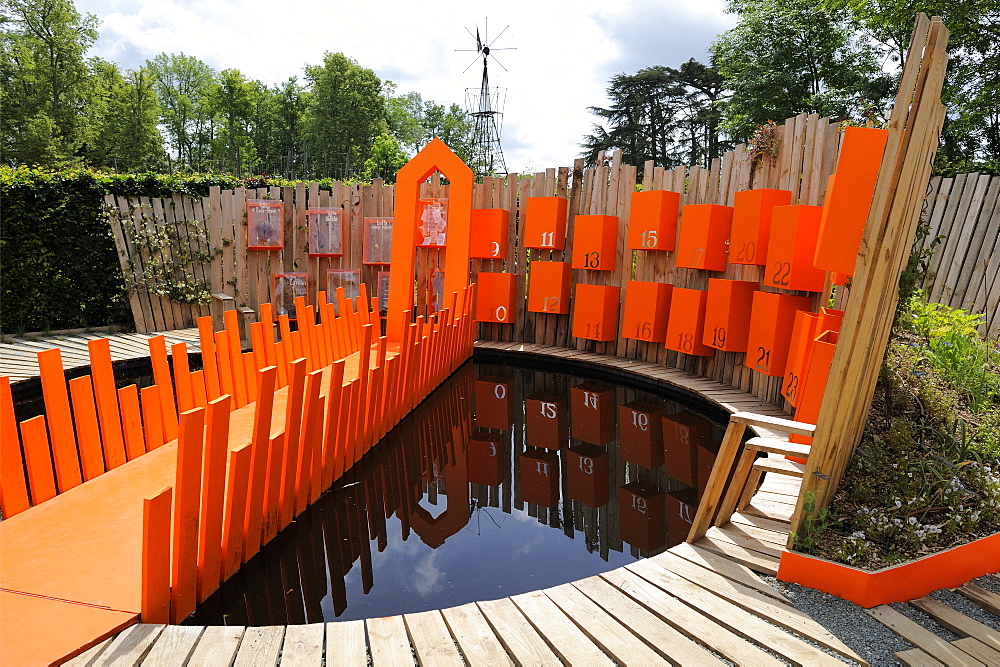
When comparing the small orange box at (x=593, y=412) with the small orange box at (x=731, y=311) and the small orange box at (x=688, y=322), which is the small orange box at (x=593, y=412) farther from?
the small orange box at (x=731, y=311)

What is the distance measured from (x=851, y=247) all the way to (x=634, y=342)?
3.69 m

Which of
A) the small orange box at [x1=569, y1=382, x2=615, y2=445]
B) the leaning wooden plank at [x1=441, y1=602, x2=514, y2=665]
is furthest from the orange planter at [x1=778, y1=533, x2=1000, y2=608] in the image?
the small orange box at [x1=569, y1=382, x2=615, y2=445]

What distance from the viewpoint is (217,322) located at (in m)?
8.45

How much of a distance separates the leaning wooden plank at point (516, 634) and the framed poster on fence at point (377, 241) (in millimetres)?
6839

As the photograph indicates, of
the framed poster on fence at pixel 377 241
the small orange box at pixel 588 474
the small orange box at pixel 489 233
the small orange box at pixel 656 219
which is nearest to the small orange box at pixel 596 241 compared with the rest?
the small orange box at pixel 656 219

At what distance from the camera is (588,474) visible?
13.6ft

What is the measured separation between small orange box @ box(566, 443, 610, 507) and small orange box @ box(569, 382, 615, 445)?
0.23 metres

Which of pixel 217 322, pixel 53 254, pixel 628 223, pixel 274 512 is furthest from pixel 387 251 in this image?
pixel 274 512

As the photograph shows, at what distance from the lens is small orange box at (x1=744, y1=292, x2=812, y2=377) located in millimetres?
5207

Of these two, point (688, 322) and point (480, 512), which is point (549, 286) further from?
point (480, 512)

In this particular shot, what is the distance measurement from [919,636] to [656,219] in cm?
508

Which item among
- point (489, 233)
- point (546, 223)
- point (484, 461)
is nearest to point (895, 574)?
point (484, 461)

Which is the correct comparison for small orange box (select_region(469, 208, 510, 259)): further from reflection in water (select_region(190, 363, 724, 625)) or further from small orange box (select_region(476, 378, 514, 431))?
reflection in water (select_region(190, 363, 724, 625))

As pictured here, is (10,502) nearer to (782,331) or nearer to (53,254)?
(782,331)
